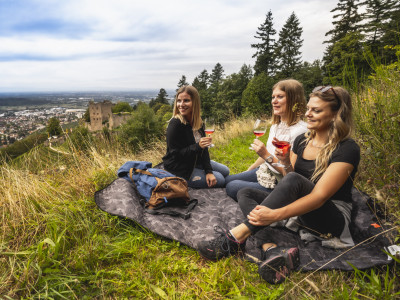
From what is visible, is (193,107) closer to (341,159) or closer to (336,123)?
(336,123)

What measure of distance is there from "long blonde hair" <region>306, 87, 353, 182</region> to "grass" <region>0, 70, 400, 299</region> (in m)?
0.43

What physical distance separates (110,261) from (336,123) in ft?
7.26

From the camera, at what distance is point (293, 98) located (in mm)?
2447

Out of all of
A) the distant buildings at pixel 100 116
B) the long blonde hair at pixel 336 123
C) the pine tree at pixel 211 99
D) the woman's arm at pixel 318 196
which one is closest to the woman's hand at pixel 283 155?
the long blonde hair at pixel 336 123

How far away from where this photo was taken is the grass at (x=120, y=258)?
58.5 inches

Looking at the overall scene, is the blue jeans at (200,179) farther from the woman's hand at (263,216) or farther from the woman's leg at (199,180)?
the woman's hand at (263,216)

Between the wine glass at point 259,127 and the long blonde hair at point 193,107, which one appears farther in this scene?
the long blonde hair at point 193,107

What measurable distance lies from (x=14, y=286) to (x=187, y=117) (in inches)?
95.8

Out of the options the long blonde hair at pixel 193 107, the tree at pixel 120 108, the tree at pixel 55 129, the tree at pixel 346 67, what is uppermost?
the tree at pixel 120 108

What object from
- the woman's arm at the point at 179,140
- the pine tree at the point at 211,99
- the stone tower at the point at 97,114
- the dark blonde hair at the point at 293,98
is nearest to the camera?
the dark blonde hair at the point at 293,98

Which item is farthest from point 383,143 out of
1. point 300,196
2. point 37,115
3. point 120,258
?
point 37,115

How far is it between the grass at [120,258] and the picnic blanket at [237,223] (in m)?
0.08

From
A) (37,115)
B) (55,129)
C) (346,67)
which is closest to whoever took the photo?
(346,67)

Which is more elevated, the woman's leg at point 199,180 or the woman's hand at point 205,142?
the woman's hand at point 205,142
